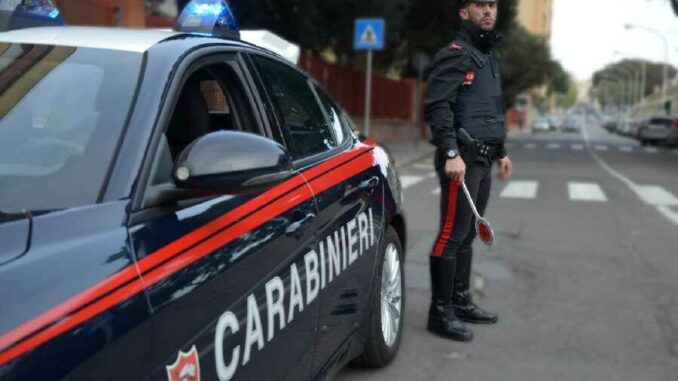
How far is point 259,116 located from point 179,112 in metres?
0.27

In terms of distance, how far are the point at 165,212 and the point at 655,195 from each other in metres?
12.0

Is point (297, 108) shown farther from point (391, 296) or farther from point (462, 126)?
point (462, 126)

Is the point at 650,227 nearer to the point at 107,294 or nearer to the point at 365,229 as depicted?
the point at 365,229

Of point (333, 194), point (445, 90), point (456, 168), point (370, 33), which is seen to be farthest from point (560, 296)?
point (370, 33)

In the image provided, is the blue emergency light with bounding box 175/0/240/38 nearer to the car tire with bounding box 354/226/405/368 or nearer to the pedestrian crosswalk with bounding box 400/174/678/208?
the car tire with bounding box 354/226/405/368

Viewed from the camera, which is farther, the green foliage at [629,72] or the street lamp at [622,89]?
the street lamp at [622,89]

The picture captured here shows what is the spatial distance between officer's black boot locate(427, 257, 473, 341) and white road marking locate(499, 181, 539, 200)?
7.70m

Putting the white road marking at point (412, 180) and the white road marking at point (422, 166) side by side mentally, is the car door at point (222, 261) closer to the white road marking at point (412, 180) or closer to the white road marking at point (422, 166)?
the white road marking at point (412, 180)

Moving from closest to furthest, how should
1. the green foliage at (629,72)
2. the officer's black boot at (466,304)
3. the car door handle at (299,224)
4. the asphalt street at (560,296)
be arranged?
the car door handle at (299,224)
the asphalt street at (560,296)
the officer's black boot at (466,304)
the green foliage at (629,72)

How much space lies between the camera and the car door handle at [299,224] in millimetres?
2422

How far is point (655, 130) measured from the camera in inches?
1540

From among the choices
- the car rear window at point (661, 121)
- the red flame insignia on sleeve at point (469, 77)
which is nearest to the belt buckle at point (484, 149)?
the red flame insignia on sleeve at point (469, 77)

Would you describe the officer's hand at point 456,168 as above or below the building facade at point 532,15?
below

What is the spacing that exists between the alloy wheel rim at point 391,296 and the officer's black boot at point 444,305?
0.31 m
